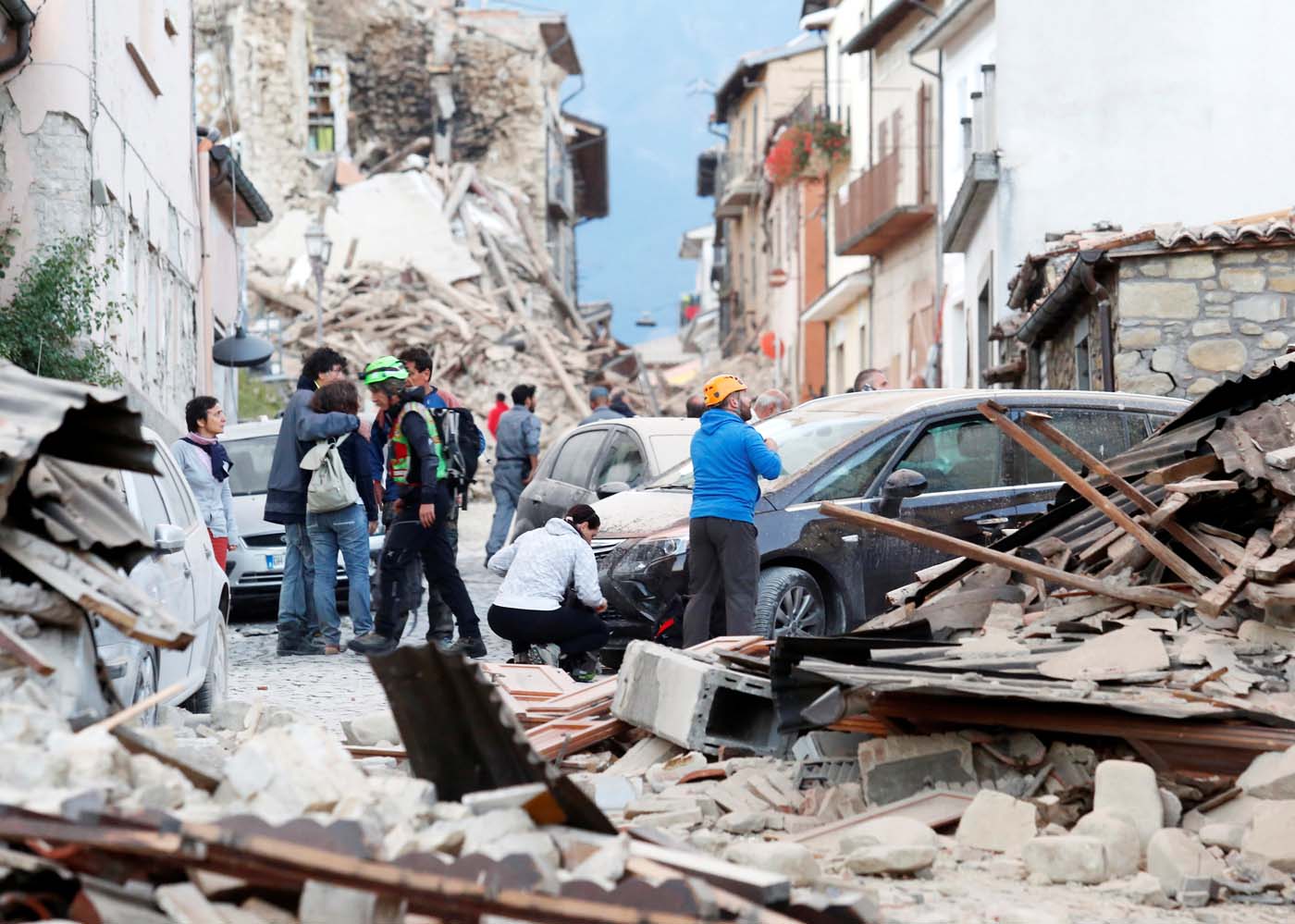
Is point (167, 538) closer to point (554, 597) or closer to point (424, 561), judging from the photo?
point (554, 597)

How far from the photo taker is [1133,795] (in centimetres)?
590

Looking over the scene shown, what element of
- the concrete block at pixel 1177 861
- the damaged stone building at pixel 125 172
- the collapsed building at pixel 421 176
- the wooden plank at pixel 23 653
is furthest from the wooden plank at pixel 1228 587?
the collapsed building at pixel 421 176

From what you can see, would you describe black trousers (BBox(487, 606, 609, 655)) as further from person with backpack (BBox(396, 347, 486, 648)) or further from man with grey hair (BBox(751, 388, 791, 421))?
man with grey hair (BBox(751, 388, 791, 421))

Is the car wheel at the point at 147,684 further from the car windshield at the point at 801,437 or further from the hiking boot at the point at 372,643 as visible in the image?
the car windshield at the point at 801,437

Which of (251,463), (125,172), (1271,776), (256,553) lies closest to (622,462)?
(256,553)

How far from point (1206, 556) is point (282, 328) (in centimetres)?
2887

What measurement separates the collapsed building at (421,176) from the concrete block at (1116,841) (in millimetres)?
23171

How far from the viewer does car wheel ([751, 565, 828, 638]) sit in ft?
34.3

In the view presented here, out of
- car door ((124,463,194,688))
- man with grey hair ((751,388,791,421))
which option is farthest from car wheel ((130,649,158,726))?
man with grey hair ((751,388,791,421))

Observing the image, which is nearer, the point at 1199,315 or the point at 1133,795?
the point at 1133,795

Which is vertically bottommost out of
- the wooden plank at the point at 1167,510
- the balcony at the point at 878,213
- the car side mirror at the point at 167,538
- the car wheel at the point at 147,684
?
the car wheel at the point at 147,684

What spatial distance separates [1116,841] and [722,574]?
455cm

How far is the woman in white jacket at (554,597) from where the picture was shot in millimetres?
10148

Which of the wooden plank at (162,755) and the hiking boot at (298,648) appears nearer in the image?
the wooden plank at (162,755)
